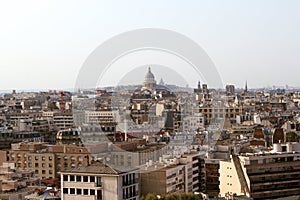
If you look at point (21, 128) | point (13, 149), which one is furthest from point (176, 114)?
point (13, 149)

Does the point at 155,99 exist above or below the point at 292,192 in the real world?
above

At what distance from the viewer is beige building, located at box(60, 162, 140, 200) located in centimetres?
888

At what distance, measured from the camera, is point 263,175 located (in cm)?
984

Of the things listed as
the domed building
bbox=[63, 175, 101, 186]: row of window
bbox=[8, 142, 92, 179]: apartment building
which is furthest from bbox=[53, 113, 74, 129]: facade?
bbox=[63, 175, 101, 186]: row of window

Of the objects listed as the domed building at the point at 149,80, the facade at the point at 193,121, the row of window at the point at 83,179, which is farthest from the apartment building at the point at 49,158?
the facade at the point at 193,121

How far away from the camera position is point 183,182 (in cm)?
1116

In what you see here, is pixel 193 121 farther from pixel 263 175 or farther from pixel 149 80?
pixel 263 175

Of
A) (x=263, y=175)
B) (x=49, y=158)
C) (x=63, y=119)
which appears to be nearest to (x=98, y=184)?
(x=263, y=175)

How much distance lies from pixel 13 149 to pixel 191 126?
275 inches

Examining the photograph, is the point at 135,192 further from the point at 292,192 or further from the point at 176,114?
the point at 176,114

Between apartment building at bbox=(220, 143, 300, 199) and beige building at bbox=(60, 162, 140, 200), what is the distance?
1560mm

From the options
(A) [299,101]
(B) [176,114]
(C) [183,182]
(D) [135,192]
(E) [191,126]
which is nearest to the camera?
(D) [135,192]

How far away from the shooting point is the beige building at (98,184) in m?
8.88

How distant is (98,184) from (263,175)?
8.51 feet
